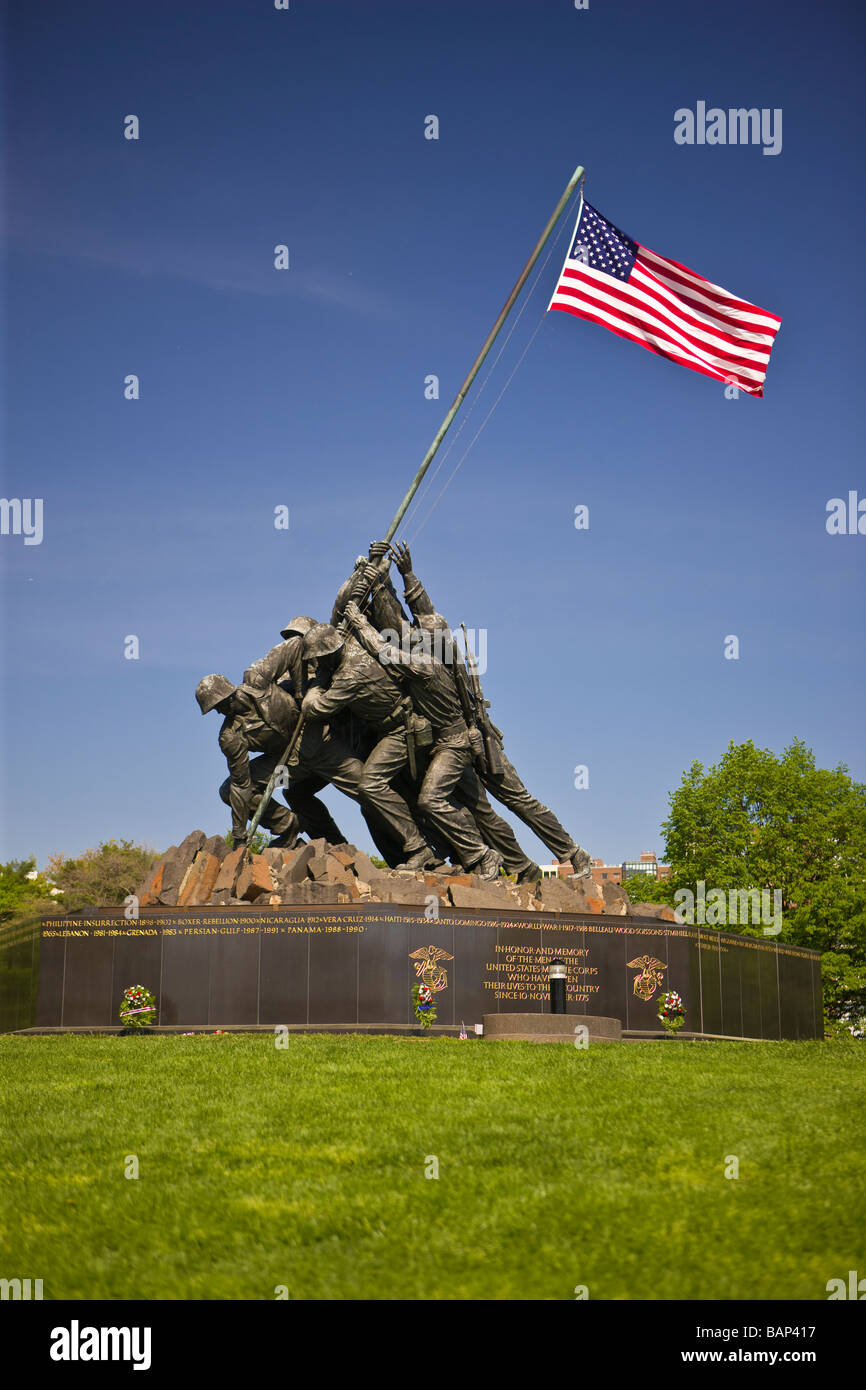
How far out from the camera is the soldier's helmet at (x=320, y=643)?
2266cm

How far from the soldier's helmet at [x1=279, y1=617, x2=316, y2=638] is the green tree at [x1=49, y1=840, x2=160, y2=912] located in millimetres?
27961

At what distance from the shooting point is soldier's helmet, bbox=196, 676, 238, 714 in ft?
73.5

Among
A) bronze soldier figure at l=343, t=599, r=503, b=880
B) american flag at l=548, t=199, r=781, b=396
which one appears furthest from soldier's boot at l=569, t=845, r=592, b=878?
american flag at l=548, t=199, r=781, b=396

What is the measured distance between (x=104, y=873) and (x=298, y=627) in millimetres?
31661

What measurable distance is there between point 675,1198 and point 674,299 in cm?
1340

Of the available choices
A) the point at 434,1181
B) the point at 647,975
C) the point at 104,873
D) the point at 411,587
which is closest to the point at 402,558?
the point at 411,587

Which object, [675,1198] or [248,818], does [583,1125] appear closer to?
[675,1198]

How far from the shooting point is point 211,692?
884 inches

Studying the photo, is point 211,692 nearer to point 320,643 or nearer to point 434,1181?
point 320,643

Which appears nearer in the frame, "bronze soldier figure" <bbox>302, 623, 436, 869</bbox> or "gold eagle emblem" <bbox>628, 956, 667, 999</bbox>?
"gold eagle emblem" <bbox>628, 956, 667, 999</bbox>

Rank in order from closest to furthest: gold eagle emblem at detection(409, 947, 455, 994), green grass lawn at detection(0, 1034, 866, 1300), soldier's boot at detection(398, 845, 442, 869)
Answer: green grass lawn at detection(0, 1034, 866, 1300), gold eagle emblem at detection(409, 947, 455, 994), soldier's boot at detection(398, 845, 442, 869)

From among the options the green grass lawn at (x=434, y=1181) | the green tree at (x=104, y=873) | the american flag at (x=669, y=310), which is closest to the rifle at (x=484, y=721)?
the american flag at (x=669, y=310)

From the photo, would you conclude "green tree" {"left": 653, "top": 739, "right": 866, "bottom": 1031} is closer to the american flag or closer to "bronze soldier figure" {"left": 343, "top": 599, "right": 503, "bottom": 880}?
"bronze soldier figure" {"left": 343, "top": 599, "right": 503, "bottom": 880}
